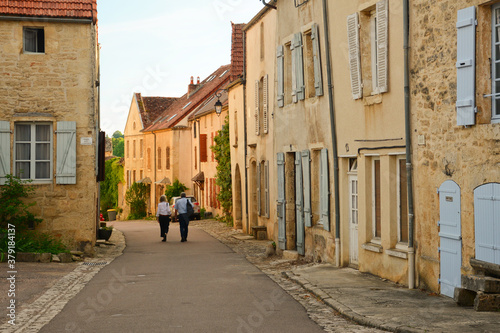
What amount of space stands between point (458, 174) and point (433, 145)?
81cm

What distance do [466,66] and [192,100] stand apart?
4314 cm

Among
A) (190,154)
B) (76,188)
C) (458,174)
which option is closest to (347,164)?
(458,174)

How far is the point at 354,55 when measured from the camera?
13500 millimetres

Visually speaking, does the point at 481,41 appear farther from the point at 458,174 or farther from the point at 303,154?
the point at 303,154

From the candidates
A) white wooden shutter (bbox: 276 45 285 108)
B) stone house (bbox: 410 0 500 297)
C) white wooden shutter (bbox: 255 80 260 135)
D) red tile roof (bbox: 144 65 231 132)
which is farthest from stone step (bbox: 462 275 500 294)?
red tile roof (bbox: 144 65 231 132)

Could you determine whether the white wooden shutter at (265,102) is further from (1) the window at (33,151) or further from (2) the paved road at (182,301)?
(1) the window at (33,151)

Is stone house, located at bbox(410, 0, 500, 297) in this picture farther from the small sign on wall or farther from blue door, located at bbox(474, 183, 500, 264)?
the small sign on wall

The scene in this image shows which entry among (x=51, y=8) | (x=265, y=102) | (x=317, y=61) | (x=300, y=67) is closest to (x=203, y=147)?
(x=265, y=102)

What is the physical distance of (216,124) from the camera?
1586 inches

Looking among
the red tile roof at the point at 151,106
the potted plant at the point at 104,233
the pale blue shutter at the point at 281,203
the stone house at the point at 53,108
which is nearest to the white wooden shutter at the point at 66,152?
the stone house at the point at 53,108

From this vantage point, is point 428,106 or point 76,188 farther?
point 76,188

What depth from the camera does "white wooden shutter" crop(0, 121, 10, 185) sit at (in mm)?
16906

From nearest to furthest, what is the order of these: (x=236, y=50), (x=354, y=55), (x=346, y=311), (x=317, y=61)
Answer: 1. (x=346, y=311)
2. (x=354, y=55)
3. (x=317, y=61)
4. (x=236, y=50)

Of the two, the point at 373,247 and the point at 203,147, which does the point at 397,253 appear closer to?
the point at 373,247
